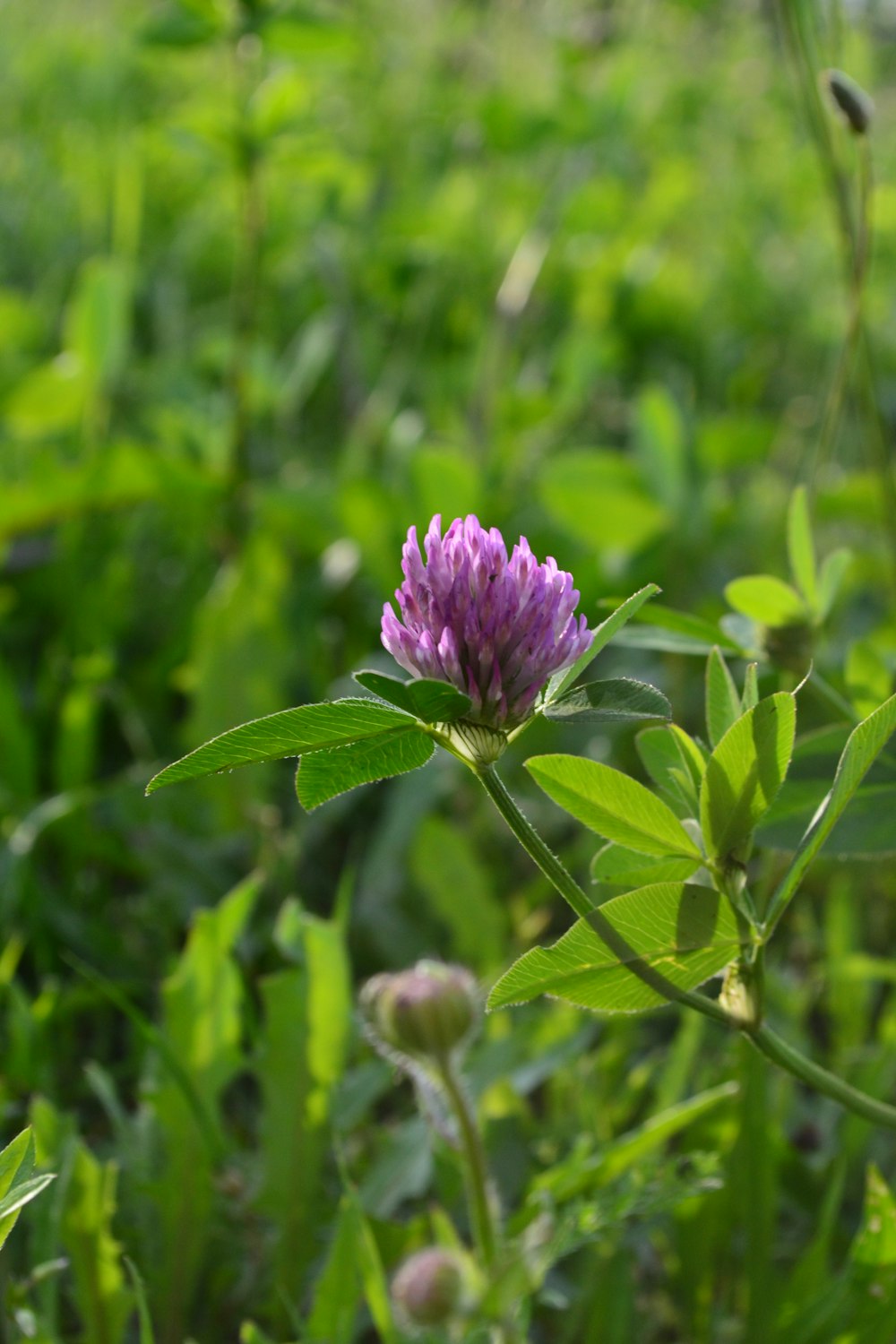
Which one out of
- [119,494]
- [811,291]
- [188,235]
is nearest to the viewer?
[119,494]

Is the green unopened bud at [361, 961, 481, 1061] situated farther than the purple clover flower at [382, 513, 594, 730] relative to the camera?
Yes

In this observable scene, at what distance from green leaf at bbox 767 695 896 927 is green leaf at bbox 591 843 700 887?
7cm

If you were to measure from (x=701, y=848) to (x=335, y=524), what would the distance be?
57.0 inches

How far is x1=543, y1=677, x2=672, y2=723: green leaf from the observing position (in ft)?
2.25

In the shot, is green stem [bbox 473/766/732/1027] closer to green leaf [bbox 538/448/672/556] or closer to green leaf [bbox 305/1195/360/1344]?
green leaf [bbox 305/1195/360/1344]

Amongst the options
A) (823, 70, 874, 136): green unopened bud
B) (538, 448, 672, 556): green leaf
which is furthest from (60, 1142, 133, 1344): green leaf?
(538, 448, 672, 556): green leaf

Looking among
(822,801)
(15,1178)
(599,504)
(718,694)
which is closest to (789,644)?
(822,801)

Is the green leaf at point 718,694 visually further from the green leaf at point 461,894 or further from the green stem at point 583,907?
the green leaf at point 461,894

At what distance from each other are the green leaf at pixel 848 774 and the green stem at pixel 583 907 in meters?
0.06

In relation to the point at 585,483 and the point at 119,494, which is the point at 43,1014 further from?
the point at 585,483

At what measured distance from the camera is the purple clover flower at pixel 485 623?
68 cm

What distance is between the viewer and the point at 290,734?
26.5 inches

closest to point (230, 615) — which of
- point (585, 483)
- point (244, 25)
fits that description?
point (585, 483)

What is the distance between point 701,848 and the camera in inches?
30.8
